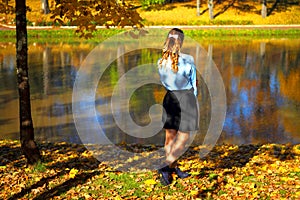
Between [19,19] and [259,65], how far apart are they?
16167 mm

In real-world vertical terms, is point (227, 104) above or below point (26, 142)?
below

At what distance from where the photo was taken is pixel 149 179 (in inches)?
219

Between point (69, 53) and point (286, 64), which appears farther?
point (69, 53)

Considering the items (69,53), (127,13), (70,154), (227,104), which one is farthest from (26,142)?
(69,53)

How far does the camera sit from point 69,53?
81.0ft

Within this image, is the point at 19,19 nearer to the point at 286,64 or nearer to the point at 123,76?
the point at 123,76

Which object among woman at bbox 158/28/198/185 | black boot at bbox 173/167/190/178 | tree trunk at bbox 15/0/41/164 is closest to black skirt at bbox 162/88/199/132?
woman at bbox 158/28/198/185

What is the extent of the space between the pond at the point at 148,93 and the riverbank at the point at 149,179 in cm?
304

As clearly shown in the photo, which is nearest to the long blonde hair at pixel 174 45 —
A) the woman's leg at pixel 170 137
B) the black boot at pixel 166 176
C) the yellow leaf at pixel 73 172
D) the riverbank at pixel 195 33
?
the woman's leg at pixel 170 137

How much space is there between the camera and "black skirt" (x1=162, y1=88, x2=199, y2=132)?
16.4ft

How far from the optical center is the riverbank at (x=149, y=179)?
5137 mm

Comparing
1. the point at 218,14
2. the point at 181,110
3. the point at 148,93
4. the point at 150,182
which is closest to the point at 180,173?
the point at 150,182

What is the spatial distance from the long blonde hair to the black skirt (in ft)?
1.00

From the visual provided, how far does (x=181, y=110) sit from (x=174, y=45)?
0.74 meters
